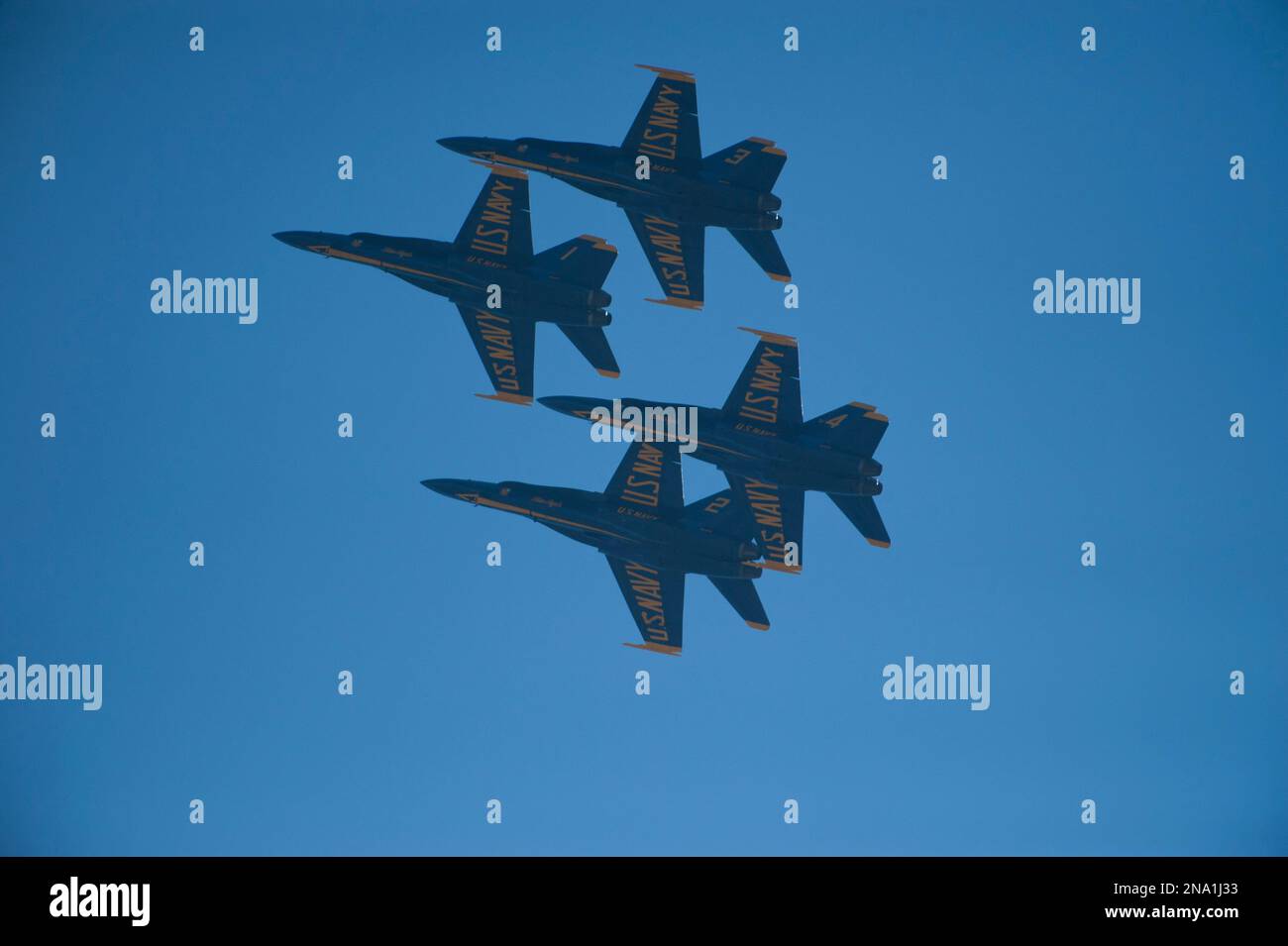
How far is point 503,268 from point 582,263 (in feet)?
4.97

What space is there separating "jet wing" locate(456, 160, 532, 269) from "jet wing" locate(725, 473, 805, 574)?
20.0ft

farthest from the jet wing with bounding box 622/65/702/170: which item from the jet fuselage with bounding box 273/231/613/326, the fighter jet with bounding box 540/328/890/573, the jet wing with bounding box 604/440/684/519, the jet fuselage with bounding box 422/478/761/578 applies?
the jet fuselage with bounding box 422/478/761/578

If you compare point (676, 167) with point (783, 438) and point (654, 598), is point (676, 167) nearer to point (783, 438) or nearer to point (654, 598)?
point (783, 438)

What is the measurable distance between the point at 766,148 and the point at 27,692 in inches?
684

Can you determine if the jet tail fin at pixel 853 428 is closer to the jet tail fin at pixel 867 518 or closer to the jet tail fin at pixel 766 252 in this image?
the jet tail fin at pixel 867 518

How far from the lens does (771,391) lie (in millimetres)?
34875

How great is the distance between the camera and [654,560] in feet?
116

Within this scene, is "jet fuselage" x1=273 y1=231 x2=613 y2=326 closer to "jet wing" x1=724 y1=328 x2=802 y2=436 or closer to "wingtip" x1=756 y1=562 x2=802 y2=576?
"jet wing" x1=724 y1=328 x2=802 y2=436

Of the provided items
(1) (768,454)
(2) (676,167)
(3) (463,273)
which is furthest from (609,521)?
(2) (676,167)

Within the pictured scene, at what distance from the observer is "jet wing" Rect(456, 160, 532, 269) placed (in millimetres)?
35062

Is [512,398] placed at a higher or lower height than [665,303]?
lower

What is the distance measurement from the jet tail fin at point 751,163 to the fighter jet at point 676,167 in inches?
0.7
